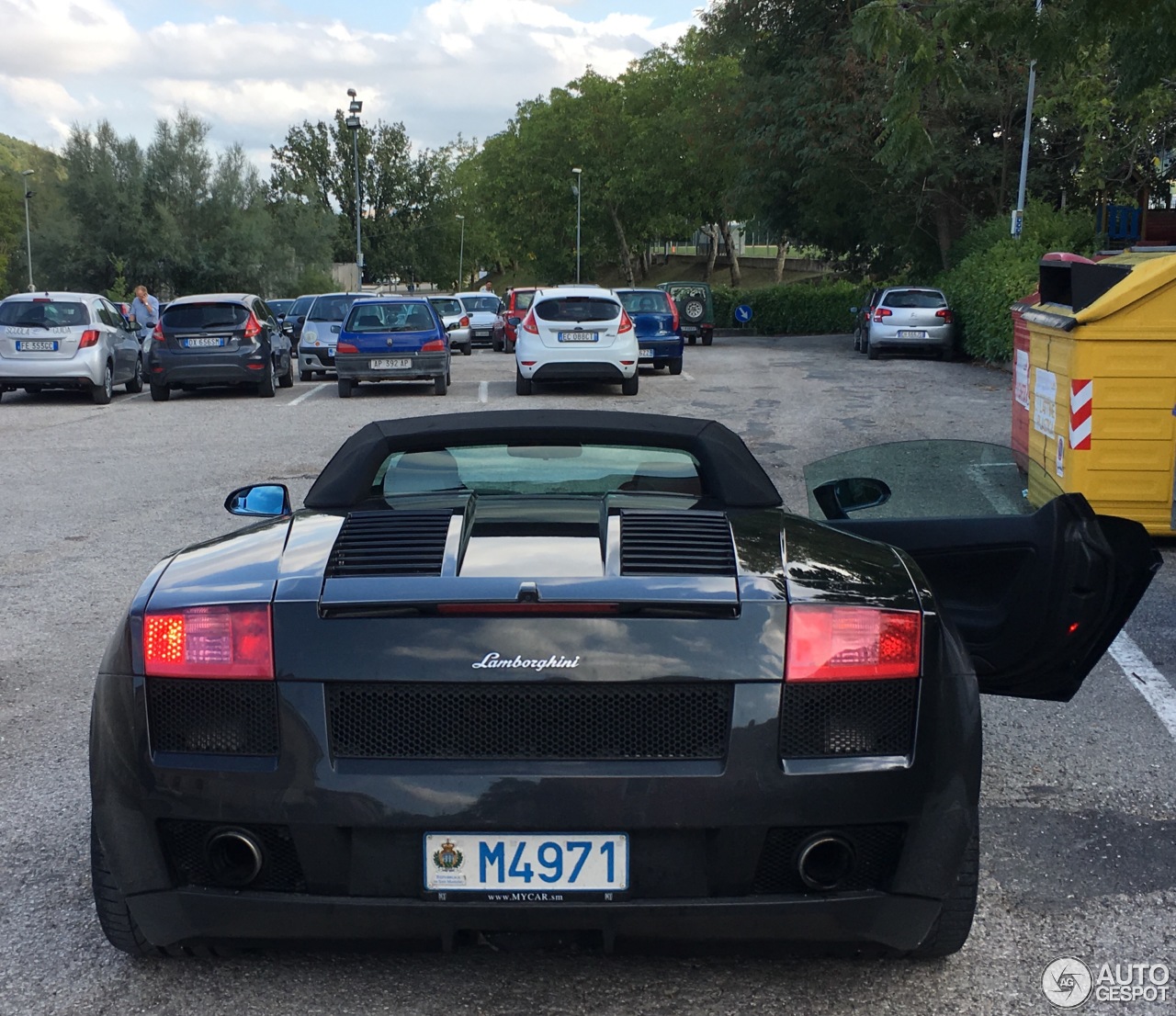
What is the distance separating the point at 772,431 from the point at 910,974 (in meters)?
13.4

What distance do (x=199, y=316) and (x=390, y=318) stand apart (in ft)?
9.19

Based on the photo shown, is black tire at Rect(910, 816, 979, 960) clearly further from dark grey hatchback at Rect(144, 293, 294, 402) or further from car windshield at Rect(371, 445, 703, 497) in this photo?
dark grey hatchback at Rect(144, 293, 294, 402)

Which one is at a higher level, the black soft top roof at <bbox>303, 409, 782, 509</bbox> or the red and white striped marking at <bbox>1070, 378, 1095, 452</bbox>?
the black soft top roof at <bbox>303, 409, 782, 509</bbox>

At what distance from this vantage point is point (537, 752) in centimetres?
287

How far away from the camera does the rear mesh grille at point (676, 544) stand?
10.00 feet

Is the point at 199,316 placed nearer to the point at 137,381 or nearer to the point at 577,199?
the point at 137,381

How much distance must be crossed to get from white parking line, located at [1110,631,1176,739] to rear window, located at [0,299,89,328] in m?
17.5

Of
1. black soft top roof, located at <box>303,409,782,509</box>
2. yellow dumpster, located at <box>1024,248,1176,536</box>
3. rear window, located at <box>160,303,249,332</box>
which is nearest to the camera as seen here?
black soft top roof, located at <box>303,409,782,509</box>

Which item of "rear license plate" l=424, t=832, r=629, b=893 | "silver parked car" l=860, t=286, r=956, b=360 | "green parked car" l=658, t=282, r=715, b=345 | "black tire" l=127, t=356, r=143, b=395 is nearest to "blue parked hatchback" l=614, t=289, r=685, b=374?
"silver parked car" l=860, t=286, r=956, b=360

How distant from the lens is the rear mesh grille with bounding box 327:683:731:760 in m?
2.87

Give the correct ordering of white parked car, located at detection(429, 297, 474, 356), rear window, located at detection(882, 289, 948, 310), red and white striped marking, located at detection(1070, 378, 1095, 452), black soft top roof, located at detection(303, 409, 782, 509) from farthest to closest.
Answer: white parked car, located at detection(429, 297, 474, 356), rear window, located at detection(882, 289, 948, 310), red and white striped marking, located at detection(1070, 378, 1095, 452), black soft top roof, located at detection(303, 409, 782, 509)

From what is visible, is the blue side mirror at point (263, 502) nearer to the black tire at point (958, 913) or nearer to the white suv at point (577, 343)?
the black tire at point (958, 913)

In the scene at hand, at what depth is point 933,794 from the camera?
116 inches

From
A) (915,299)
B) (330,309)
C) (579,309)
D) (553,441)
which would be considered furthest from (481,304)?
(553,441)
